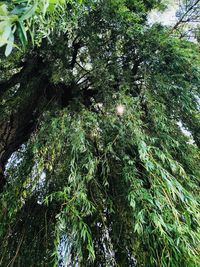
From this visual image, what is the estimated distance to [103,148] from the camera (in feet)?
5.77

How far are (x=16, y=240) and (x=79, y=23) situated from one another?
175 cm

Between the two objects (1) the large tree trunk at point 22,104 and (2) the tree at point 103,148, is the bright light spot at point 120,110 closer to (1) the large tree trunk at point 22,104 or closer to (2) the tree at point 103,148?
(2) the tree at point 103,148

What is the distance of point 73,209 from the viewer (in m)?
1.33

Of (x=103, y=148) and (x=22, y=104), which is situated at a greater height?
(x=103, y=148)

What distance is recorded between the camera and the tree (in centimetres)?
133

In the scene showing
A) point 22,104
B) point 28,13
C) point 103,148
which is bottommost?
point 22,104

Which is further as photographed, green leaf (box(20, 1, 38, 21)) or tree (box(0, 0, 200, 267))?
tree (box(0, 0, 200, 267))

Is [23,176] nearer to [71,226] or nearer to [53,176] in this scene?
[53,176]

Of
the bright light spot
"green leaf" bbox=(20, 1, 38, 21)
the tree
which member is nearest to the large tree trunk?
the tree

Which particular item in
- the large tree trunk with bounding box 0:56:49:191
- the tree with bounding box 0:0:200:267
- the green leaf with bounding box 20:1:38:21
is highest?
the green leaf with bounding box 20:1:38:21

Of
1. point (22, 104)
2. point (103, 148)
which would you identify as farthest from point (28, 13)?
point (22, 104)

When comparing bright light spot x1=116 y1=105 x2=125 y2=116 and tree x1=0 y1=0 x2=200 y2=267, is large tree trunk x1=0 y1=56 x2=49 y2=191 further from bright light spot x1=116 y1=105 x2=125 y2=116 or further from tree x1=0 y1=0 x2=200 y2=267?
bright light spot x1=116 y1=105 x2=125 y2=116

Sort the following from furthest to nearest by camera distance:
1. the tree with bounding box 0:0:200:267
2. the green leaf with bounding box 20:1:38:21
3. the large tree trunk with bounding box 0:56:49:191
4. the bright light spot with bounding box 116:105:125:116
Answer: the large tree trunk with bounding box 0:56:49:191 → the bright light spot with bounding box 116:105:125:116 → the tree with bounding box 0:0:200:267 → the green leaf with bounding box 20:1:38:21

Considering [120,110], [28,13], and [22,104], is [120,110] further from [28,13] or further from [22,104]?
[28,13]
